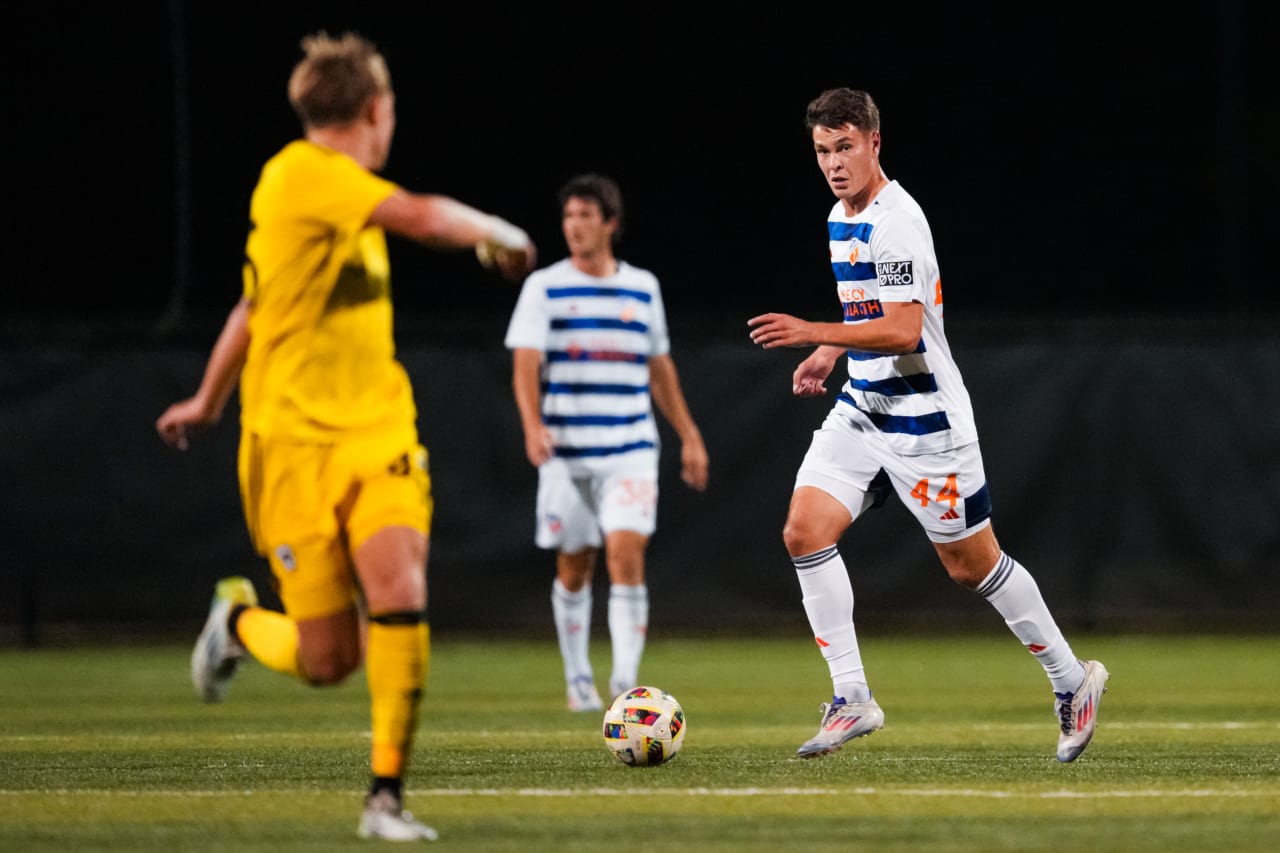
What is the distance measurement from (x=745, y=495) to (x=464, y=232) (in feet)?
30.1

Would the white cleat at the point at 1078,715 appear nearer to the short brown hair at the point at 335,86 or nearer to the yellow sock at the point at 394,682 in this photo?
the yellow sock at the point at 394,682

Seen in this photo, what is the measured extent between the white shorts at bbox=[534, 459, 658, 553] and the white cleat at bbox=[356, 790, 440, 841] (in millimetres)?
4544

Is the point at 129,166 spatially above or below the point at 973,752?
above

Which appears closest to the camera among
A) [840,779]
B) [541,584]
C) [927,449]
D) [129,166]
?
Result: [840,779]

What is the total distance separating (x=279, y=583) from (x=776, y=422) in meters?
8.76

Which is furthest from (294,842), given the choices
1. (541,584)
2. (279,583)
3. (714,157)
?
(714,157)

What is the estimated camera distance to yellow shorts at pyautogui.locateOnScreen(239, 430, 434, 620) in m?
5.39

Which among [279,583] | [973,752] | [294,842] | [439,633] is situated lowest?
[439,633]

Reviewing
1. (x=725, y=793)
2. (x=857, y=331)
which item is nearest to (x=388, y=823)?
(x=725, y=793)

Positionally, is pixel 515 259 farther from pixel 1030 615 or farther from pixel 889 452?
pixel 1030 615

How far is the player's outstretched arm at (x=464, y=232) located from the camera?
199 inches

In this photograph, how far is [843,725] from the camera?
7.11m

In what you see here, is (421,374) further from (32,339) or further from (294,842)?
(294,842)

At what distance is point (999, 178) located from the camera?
17.2 meters
